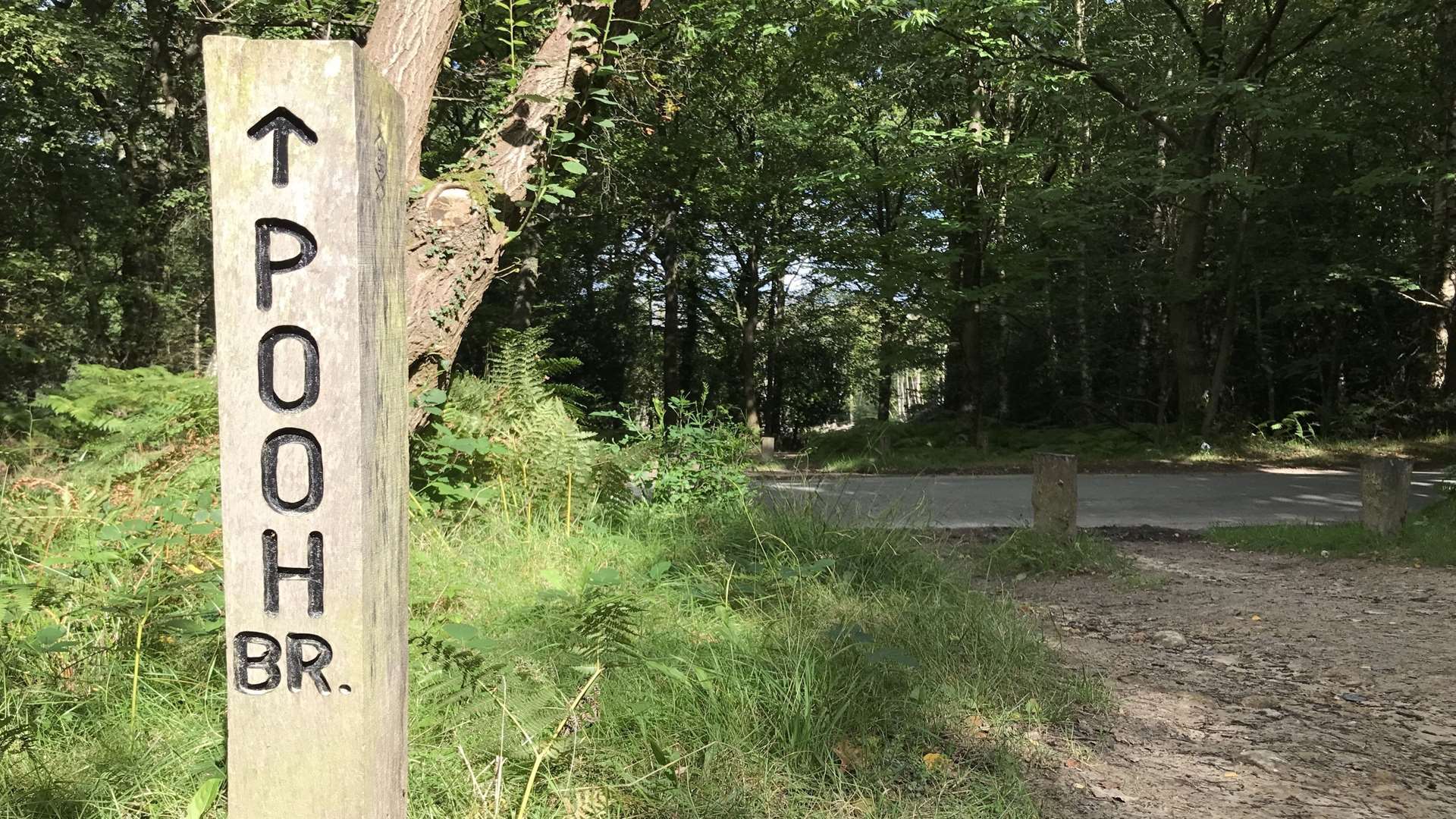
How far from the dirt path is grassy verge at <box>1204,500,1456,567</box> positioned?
48 centimetres

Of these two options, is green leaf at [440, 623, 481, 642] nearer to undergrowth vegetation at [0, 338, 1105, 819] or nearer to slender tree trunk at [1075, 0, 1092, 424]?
undergrowth vegetation at [0, 338, 1105, 819]

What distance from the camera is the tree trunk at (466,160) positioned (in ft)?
17.3

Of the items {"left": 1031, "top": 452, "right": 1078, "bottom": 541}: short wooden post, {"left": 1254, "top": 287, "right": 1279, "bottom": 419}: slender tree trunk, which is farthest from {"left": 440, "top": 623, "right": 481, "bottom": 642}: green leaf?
{"left": 1254, "top": 287, "right": 1279, "bottom": 419}: slender tree trunk

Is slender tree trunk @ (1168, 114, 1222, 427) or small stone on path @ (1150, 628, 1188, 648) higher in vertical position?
slender tree trunk @ (1168, 114, 1222, 427)

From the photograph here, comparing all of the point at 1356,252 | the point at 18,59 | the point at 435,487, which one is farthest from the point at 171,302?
the point at 1356,252

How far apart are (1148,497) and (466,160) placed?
30.0 ft

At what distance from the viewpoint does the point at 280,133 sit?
75.5 inches

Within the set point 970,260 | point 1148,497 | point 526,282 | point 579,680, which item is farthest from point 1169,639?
point 970,260

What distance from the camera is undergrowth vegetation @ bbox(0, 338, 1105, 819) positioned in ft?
8.39

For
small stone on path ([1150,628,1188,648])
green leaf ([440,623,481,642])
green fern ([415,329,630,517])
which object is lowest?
small stone on path ([1150,628,1188,648])

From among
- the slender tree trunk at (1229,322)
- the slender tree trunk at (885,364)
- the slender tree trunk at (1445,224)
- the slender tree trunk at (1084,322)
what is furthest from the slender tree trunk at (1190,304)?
the slender tree trunk at (885,364)

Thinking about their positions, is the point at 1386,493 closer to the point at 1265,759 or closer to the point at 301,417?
the point at 1265,759

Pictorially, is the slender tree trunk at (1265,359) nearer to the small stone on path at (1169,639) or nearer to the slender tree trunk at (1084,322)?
the slender tree trunk at (1084,322)

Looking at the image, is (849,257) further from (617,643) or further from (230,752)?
(230,752)
